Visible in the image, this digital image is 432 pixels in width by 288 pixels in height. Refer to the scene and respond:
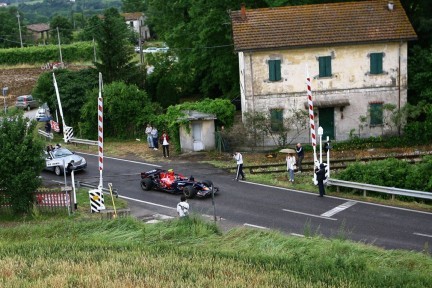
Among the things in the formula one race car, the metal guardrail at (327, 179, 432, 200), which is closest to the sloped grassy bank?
the formula one race car

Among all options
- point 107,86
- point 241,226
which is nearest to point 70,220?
point 241,226

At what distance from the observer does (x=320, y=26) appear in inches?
1543

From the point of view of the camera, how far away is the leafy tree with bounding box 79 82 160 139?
4247cm

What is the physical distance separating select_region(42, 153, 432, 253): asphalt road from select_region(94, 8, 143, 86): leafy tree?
16.4 metres

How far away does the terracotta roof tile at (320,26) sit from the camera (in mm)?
38438

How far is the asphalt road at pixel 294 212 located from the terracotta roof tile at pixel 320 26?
31.1 feet

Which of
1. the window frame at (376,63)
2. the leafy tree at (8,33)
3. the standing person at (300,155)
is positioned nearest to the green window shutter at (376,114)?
the window frame at (376,63)

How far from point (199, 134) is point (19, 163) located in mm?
13598

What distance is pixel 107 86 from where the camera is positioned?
43094mm

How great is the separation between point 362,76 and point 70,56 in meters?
52.5

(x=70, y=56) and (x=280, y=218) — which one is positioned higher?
(x=70, y=56)

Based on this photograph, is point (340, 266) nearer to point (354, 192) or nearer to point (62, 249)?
point (62, 249)

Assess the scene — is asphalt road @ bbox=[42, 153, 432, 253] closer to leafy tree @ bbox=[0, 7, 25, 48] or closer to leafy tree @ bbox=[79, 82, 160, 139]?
leafy tree @ bbox=[79, 82, 160, 139]

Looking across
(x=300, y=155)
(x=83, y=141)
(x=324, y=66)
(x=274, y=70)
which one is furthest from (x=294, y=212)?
(x=83, y=141)
